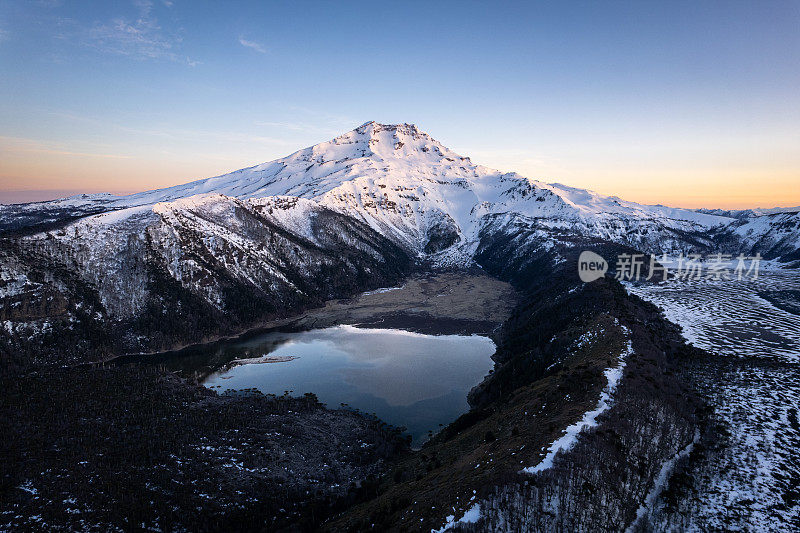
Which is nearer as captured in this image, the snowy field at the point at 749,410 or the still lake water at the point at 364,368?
the snowy field at the point at 749,410

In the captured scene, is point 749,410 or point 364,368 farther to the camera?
point 364,368

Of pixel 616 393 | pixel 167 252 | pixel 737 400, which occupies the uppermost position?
pixel 167 252

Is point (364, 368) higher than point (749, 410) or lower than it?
lower

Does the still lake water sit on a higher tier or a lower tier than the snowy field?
lower

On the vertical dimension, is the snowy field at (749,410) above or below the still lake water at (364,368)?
above

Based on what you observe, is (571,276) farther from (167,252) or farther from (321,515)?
(167,252)

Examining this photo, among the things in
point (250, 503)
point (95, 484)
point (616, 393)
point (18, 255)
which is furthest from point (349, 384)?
point (18, 255)

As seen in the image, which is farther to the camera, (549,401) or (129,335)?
(129,335)

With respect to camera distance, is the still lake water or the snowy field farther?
the still lake water
